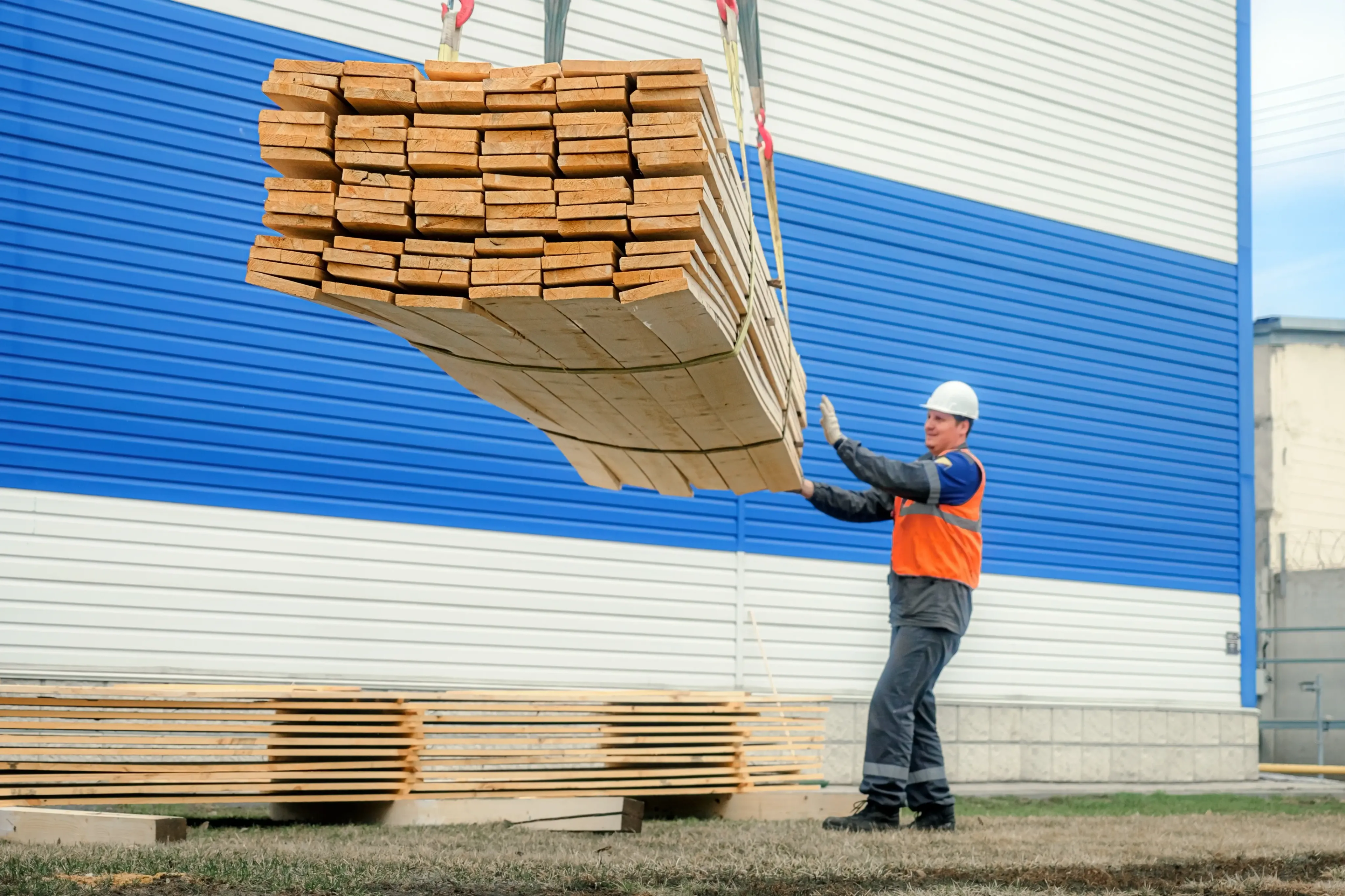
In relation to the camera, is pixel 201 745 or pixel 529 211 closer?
pixel 529 211

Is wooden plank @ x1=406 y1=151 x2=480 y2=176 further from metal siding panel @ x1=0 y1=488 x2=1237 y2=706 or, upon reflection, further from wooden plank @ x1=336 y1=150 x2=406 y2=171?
metal siding panel @ x1=0 y1=488 x2=1237 y2=706

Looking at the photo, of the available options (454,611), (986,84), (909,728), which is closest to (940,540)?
(909,728)

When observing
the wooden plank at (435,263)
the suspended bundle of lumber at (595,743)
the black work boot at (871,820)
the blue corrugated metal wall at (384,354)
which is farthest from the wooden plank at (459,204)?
the blue corrugated metal wall at (384,354)

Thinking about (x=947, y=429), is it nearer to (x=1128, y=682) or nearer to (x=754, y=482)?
(x=754, y=482)

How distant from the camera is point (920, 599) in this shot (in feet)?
21.2

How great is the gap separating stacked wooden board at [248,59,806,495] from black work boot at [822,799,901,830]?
299 centimetres

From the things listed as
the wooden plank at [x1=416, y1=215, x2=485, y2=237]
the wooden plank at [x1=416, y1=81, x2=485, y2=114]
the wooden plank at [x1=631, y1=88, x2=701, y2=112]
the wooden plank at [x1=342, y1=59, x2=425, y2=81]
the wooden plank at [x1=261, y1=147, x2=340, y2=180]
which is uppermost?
the wooden plank at [x1=342, y1=59, x2=425, y2=81]

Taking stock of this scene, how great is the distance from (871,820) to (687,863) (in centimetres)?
193

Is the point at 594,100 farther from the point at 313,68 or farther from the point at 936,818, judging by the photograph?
the point at 936,818

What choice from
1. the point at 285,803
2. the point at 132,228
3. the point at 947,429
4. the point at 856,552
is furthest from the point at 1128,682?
the point at 132,228

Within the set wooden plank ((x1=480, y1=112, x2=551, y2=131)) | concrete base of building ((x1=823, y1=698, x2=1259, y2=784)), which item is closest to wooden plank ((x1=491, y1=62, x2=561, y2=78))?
wooden plank ((x1=480, y1=112, x2=551, y2=131))

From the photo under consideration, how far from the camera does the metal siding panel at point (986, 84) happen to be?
1002 centimetres

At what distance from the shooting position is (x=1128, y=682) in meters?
12.5

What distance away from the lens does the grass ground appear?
3938mm
